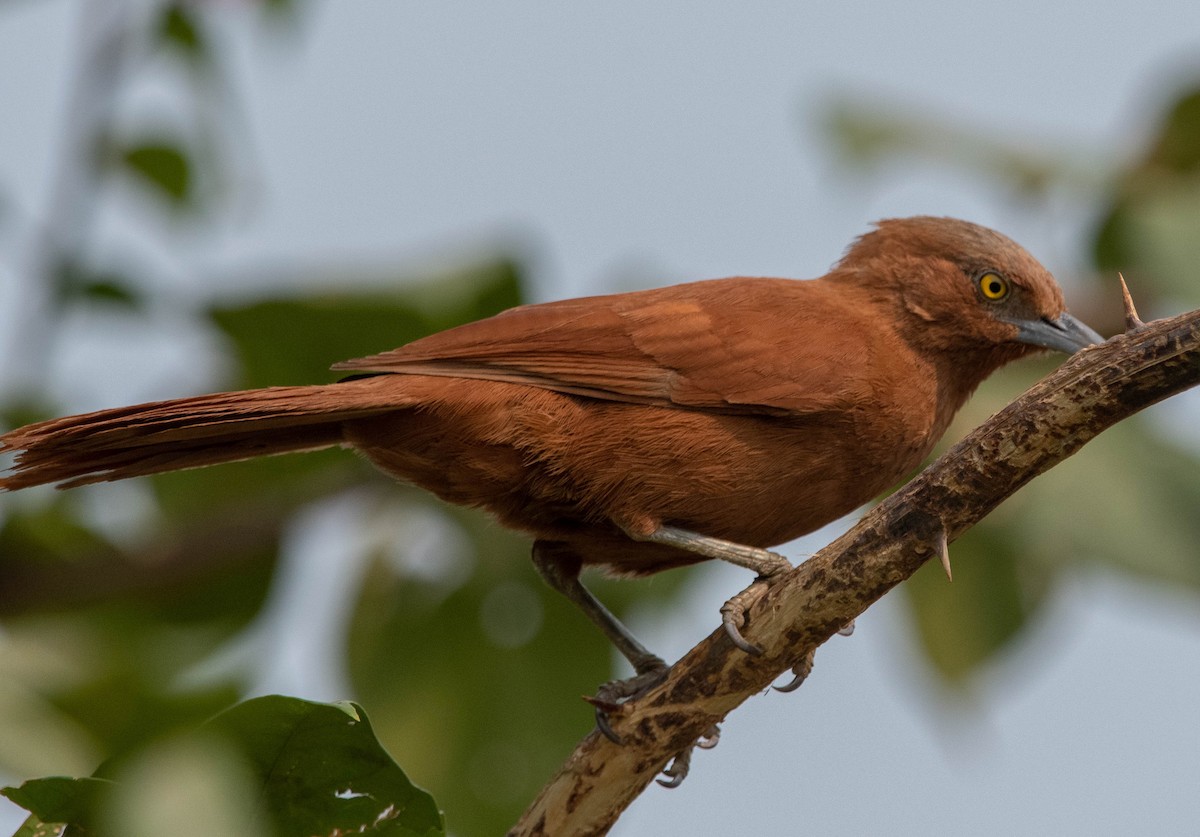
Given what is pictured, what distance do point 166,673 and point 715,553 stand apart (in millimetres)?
1860

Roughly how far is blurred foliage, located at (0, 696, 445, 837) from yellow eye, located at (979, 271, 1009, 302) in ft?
9.19

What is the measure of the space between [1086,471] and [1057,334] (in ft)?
1.45

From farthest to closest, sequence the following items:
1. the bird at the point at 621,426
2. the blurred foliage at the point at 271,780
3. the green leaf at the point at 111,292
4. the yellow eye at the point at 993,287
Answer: the green leaf at the point at 111,292 < the yellow eye at the point at 993,287 < the bird at the point at 621,426 < the blurred foliage at the point at 271,780

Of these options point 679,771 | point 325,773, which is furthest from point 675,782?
point 325,773

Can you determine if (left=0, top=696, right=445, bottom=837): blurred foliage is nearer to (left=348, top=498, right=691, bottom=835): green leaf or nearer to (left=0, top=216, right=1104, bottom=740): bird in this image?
(left=0, top=216, right=1104, bottom=740): bird

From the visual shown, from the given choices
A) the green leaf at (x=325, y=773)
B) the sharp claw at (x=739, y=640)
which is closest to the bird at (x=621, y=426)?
the sharp claw at (x=739, y=640)

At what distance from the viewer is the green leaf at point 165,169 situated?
5230 millimetres

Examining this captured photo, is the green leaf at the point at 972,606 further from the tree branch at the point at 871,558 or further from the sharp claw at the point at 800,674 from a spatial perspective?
the tree branch at the point at 871,558

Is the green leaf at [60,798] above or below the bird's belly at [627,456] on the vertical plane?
below

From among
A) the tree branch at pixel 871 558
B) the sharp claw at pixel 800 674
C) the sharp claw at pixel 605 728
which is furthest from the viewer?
the sharp claw at pixel 800 674

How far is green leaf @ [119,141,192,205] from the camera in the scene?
5230mm

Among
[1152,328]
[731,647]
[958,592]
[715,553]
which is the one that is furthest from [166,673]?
[1152,328]

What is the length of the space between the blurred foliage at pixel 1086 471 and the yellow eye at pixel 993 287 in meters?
0.34

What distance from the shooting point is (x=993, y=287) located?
4.62 metres
